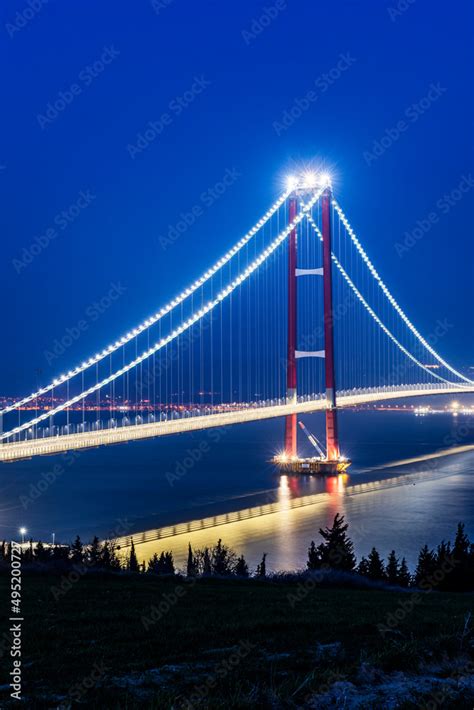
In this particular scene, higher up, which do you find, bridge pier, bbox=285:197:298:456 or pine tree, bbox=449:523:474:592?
bridge pier, bbox=285:197:298:456

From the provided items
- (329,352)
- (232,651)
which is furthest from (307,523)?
(232,651)

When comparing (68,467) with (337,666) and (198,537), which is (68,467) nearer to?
(198,537)

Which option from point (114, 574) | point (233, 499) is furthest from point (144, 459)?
point (114, 574)

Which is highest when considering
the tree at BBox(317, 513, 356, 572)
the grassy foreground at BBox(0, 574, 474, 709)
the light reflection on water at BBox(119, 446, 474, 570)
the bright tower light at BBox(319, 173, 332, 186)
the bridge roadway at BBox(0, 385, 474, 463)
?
the bright tower light at BBox(319, 173, 332, 186)

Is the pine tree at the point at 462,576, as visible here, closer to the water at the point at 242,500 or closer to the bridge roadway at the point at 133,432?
the water at the point at 242,500

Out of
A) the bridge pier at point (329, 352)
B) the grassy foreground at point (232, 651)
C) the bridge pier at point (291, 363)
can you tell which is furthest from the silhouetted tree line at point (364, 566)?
the bridge pier at point (329, 352)

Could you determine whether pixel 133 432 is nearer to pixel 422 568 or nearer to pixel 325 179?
pixel 422 568

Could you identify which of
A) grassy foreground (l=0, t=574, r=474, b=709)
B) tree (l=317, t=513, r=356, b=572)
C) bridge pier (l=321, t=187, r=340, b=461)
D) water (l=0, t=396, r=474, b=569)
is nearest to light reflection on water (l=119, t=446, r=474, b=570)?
water (l=0, t=396, r=474, b=569)

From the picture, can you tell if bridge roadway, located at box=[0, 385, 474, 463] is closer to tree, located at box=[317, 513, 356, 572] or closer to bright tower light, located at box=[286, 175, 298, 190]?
tree, located at box=[317, 513, 356, 572]
